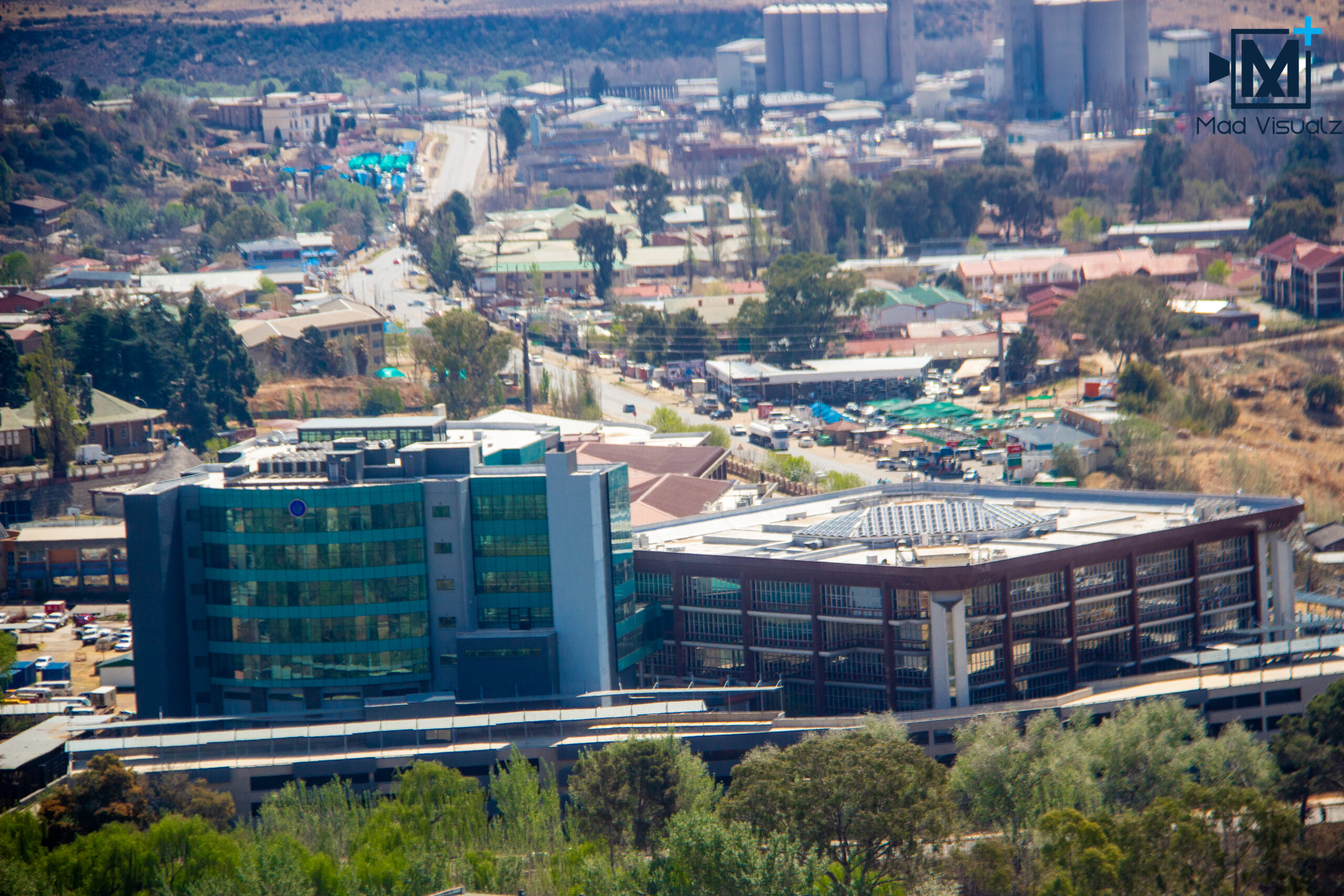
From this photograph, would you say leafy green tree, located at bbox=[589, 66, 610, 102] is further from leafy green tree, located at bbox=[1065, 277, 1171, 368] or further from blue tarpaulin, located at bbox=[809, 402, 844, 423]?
blue tarpaulin, located at bbox=[809, 402, 844, 423]

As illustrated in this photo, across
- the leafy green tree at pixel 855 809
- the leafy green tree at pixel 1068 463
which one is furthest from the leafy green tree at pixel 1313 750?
the leafy green tree at pixel 1068 463

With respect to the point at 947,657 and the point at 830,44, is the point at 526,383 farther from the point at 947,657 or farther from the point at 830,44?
the point at 830,44

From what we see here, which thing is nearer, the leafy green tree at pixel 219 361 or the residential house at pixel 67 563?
the residential house at pixel 67 563

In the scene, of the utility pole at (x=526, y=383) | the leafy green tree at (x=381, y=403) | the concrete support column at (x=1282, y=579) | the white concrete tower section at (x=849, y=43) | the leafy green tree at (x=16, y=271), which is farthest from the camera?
the white concrete tower section at (x=849, y=43)

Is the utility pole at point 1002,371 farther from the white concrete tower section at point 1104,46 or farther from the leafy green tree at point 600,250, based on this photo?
the white concrete tower section at point 1104,46

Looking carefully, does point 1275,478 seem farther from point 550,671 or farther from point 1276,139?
point 1276,139

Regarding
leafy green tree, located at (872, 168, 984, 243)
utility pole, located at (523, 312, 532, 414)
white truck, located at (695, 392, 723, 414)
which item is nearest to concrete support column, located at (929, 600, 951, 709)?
utility pole, located at (523, 312, 532, 414)
